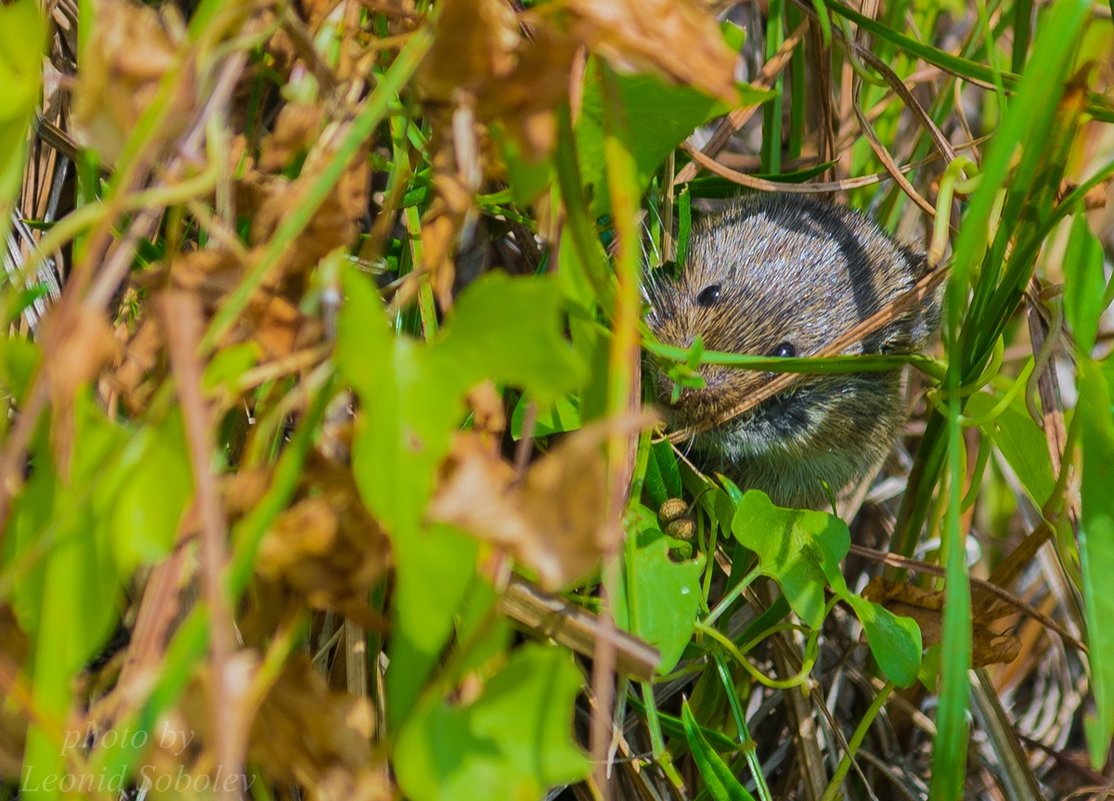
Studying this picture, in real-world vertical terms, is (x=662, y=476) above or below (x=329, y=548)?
below

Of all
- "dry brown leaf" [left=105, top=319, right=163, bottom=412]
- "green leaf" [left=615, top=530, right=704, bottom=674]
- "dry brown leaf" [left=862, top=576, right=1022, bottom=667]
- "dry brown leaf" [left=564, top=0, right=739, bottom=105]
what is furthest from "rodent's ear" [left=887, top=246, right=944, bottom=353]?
"dry brown leaf" [left=105, top=319, right=163, bottom=412]

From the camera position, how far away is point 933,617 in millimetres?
1597

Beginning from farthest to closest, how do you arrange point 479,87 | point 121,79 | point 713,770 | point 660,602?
point 713,770 < point 660,602 < point 479,87 < point 121,79

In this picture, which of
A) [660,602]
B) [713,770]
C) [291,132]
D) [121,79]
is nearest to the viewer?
[121,79]

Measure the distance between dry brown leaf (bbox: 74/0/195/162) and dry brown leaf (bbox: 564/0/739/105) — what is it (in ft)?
1.21

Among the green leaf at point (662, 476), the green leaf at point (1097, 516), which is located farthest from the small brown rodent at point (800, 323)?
the green leaf at point (1097, 516)

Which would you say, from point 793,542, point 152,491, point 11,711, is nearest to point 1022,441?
point 793,542

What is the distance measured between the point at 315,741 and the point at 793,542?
77 centimetres

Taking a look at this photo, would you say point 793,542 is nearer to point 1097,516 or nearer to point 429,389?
point 1097,516

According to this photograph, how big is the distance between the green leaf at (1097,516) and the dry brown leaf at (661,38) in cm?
55

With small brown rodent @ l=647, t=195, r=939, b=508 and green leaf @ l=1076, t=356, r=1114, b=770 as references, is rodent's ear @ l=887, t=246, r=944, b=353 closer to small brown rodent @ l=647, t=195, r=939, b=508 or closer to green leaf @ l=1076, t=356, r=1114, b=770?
small brown rodent @ l=647, t=195, r=939, b=508

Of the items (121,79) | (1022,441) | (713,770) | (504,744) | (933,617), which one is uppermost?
(121,79)

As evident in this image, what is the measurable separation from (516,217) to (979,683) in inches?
44.9

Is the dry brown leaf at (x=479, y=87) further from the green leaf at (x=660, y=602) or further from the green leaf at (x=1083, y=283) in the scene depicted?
the green leaf at (x=1083, y=283)
